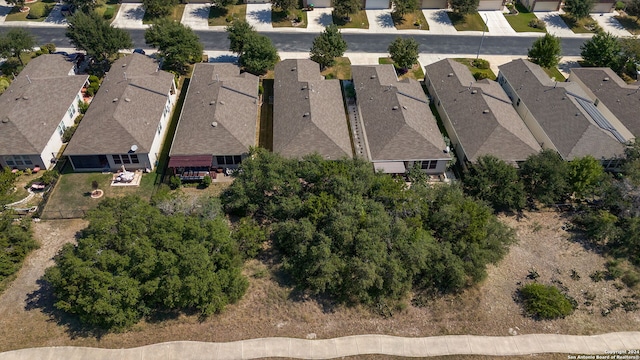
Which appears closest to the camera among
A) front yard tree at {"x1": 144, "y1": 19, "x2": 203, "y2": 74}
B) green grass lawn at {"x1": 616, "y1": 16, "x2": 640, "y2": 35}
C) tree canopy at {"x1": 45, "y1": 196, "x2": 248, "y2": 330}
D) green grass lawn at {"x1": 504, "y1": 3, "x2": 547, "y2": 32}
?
tree canopy at {"x1": 45, "y1": 196, "x2": 248, "y2": 330}

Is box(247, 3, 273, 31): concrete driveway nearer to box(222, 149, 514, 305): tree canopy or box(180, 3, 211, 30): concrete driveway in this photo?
box(180, 3, 211, 30): concrete driveway

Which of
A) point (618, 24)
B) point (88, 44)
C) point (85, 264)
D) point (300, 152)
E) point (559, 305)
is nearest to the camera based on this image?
point (85, 264)

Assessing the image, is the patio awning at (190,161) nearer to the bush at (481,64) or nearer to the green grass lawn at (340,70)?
the green grass lawn at (340,70)

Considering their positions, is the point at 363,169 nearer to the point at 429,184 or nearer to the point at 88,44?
the point at 429,184

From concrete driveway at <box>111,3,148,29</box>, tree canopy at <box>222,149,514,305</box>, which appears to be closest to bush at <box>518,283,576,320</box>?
tree canopy at <box>222,149,514,305</box>

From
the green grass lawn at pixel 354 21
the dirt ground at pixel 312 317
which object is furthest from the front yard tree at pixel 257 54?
the dirt ground at pixel 312 317

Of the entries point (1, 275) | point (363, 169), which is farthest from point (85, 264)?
point (363, 169)

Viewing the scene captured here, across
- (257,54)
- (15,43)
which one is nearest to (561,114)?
(257,54)
